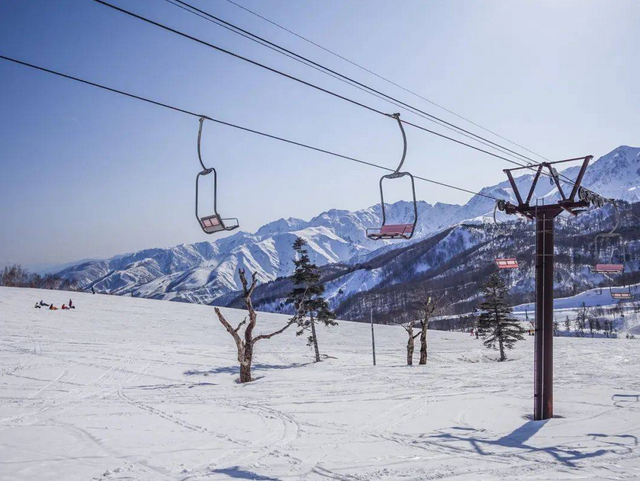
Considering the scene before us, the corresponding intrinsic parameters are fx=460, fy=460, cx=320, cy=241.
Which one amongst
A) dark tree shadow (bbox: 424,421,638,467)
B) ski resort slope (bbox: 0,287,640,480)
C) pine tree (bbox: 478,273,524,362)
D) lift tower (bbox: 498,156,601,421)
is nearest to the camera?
ski resort slope (bbox: 0,287,640,480)

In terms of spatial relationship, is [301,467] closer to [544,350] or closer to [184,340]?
[544,350]

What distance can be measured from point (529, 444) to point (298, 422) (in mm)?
6369

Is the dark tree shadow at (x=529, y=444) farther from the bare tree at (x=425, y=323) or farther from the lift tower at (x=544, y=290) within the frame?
the bare tree at (x=425, y=323)

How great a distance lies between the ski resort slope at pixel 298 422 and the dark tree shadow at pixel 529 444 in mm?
47

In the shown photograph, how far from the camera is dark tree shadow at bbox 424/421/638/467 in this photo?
33.9 ft

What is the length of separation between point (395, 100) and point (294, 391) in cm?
1273

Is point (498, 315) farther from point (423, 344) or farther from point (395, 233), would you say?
point (395, 233)

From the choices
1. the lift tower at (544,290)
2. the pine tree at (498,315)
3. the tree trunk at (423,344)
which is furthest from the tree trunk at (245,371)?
the pine tree at (498,315)

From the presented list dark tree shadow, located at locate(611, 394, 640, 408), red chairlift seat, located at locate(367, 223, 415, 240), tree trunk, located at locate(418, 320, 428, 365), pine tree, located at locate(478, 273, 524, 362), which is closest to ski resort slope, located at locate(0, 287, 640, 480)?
dark tree shadow, located at locate(611, 394, 640, 408)

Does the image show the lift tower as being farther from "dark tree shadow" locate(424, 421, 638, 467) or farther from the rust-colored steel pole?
"dark tree shadow" locate(424, 421, 638, 467)

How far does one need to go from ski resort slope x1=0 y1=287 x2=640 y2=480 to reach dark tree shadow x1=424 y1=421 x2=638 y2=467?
0.05 m

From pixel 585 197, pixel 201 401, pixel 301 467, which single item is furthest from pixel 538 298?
pixel 201 401

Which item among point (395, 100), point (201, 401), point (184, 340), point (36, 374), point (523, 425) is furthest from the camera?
point (184, 340)

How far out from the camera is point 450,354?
160 feet
